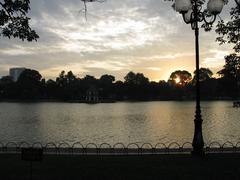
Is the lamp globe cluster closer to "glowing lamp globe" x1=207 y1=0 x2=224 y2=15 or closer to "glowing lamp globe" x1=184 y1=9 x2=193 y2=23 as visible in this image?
"glowing lamp globe" x1=207 y1=0 x2=224 y2=15

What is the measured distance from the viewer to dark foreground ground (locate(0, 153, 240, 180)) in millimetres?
14031

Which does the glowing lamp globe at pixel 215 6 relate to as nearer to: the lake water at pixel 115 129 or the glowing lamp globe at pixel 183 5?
the glowing lamp globe at pixel 183 5

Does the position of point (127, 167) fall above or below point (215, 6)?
below

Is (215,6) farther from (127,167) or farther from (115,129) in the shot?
(115,129)

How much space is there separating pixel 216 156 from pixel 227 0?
6901 mm

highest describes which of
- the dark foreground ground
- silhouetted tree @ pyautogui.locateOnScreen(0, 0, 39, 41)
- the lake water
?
silhouetted tree @ pyautogui.locateOnScreen(0, 0, 39, 41)

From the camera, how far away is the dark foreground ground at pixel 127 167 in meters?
14.0

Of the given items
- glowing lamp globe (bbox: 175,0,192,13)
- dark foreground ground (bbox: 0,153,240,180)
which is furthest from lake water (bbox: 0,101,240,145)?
glowing lamp globe (bbox: 175,0,192,13)

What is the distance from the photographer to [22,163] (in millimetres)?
16609

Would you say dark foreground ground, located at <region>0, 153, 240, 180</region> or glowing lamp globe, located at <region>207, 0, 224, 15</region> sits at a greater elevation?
glowing lamp globe, located at <region>207, 0, 224, 15</region>

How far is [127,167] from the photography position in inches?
615

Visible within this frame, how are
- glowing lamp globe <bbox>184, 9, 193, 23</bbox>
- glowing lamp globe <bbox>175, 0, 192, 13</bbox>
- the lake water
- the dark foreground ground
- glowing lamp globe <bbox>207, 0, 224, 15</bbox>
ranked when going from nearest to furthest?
the dark foreground ground < glowing lamp globe <bbox>207, 0, 224, 15</bbox> < glowing lamp globe <bbox>175, 0, 192, 13</bbox> < glowing lamp globe <bbox>184, 9, 193, 23</bbox> < the lake water

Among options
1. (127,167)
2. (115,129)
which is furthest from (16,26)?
(115,129)

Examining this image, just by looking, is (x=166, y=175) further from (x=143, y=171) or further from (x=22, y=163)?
(x=22, y=163)
